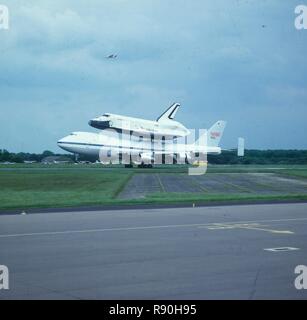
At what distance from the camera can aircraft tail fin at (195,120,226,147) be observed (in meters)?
117

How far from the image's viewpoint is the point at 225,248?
15328 millimetres

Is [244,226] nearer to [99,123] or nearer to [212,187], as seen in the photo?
[212,187]

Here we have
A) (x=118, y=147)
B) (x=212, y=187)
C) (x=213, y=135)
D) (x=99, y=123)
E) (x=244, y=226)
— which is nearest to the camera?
(x=244, y=226)

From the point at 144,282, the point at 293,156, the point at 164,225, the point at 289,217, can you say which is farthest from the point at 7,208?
the point at 293,156

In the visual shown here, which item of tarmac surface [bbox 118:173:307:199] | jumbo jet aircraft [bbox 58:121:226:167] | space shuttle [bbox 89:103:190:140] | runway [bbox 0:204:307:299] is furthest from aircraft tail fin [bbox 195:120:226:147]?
runway [bbox 0:204:307:299]

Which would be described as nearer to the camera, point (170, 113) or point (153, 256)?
point (153, 256)

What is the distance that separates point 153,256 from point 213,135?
104 m

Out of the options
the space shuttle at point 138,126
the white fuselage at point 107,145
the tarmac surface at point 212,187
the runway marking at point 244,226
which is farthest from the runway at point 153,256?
the space shuttle at point 138,126

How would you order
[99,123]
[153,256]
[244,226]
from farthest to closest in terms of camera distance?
[99,123] < [244,226] < [153,256]

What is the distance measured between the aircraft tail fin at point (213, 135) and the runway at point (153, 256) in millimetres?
92521

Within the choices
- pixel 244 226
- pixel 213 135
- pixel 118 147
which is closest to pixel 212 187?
pixel 244 226

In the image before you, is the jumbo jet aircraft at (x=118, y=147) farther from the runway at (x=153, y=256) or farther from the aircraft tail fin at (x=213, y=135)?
the runway at (x=153, y=256)

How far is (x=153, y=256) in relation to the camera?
14133 mm
